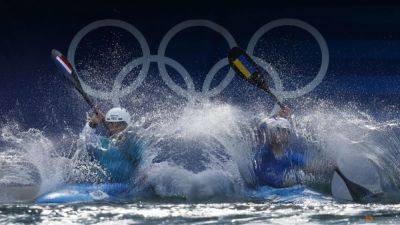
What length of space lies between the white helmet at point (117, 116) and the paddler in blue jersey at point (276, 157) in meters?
1.31

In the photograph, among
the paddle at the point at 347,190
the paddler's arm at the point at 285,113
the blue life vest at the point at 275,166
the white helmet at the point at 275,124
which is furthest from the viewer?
the paddler's arm at the point at 285,113

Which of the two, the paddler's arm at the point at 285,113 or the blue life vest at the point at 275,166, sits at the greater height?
the paddler's arm at the point at 285,113

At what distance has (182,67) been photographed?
37.4 feet

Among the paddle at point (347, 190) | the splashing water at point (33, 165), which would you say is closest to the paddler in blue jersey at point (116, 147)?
the splashing water at point (33, 165)

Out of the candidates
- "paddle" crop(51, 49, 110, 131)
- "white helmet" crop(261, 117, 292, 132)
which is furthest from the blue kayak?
"white helmet" crop(261, 117, 292, 132)

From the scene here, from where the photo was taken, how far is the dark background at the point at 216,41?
11.3 meters

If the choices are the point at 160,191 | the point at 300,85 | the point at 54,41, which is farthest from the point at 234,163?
the point at 54,41

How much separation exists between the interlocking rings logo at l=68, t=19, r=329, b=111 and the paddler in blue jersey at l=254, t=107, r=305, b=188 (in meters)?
1.48

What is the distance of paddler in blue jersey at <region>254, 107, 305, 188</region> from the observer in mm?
9789

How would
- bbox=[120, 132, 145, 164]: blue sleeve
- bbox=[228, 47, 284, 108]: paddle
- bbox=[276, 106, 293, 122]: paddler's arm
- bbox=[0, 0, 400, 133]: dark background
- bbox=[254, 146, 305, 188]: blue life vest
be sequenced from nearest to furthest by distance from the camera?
bbox=[254, 146, 305, 188]: blue life vest, bbox=[120, 132, 145, 164]: blue sleeve, bbox=[276, 106, 293, 122]: paddler's arm, bbox=[228, 47, 284, 108]: paddle, bbox=[0, 0, 400, 133]: dark background

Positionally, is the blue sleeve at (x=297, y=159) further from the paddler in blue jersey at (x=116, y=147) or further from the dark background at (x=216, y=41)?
the dark background at (x=216, y=41)

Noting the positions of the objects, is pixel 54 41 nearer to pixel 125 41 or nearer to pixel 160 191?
pixel 125 41

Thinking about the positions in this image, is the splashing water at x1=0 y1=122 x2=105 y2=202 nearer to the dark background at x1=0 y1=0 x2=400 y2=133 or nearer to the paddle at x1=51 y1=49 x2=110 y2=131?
the dark background at x1=0 y1=0 x2=400 y2=133

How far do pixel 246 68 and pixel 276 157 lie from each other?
134 centimetres
